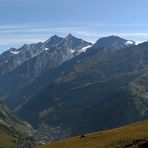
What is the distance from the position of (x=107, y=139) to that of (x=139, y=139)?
14.6 meters

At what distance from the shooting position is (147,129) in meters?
108

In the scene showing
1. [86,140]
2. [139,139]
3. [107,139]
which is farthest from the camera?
[86,140]

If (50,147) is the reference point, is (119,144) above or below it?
above

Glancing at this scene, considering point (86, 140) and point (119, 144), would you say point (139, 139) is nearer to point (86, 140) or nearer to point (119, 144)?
point (119, 144)

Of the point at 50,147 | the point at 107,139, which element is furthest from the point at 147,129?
the point at 50,147

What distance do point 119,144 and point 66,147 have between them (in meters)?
22.1

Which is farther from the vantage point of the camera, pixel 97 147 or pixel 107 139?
pixel 107 139

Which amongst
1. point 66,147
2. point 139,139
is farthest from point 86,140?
point 139,139

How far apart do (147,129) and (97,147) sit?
55.2 feet

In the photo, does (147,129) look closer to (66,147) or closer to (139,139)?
(139,139)

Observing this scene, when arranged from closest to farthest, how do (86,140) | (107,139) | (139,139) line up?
(139,139), (107,139), (86,140)

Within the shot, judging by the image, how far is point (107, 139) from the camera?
4188 inches

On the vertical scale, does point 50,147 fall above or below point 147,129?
below

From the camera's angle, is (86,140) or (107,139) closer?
(107,139)
